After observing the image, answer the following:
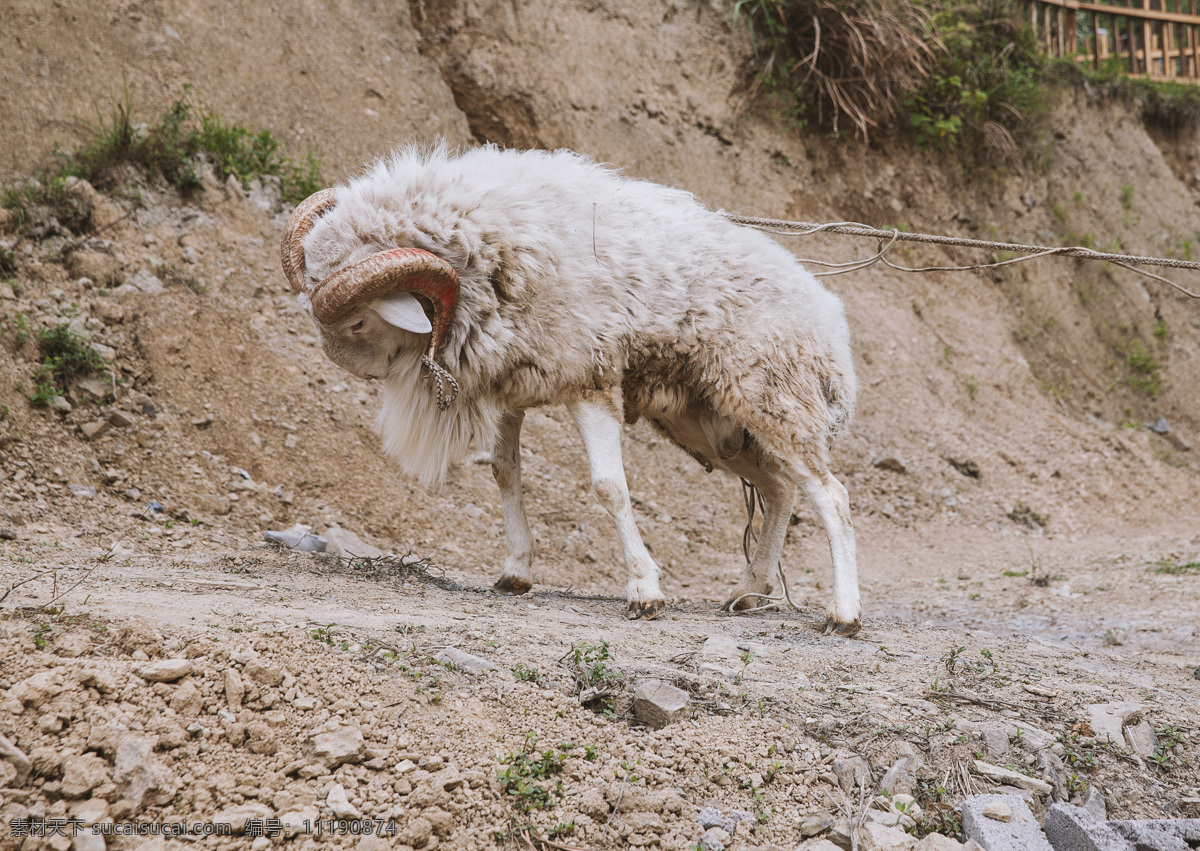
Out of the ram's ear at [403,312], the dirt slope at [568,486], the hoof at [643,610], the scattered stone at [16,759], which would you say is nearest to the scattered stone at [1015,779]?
the dirt slope at [568,486]

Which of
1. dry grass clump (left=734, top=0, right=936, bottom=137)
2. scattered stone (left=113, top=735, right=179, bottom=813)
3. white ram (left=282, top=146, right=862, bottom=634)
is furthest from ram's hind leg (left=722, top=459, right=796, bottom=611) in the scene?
dry grass clump (left=734, top=0, right=936, bottom=137)

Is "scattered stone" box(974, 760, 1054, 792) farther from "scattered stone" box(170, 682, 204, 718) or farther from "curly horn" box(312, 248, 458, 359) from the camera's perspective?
"curly horn" box(312, 248, 458, 359)

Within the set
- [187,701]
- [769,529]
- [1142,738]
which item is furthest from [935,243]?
[187,701]

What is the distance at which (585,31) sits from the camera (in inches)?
370

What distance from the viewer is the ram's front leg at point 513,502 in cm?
455

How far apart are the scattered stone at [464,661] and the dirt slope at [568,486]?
0.10 metres

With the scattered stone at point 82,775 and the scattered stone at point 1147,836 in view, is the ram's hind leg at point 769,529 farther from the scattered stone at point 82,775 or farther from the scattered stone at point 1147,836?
the scattered stone at point 82,775

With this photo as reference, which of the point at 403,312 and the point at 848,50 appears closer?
the point at 403,312

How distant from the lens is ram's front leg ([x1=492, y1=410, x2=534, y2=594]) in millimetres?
4555

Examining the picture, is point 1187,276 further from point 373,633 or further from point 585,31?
point 373,633

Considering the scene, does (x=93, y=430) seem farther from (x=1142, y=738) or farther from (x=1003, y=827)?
(x=1142, y=738)

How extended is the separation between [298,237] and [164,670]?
94.8 inches

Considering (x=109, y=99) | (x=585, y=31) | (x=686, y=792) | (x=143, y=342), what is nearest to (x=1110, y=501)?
(x=585, y=31)

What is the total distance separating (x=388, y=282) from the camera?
3.75 metres
